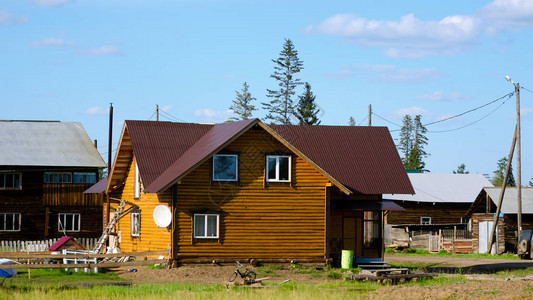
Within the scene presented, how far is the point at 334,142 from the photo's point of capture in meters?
40.4

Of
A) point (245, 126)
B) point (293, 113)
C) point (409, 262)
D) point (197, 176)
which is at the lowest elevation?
point (409, 262)

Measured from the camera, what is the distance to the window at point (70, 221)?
185 ft

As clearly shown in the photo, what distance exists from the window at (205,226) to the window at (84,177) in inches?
970

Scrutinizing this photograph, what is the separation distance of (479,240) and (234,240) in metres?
25.2

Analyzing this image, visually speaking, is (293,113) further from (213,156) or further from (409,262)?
(213,156)

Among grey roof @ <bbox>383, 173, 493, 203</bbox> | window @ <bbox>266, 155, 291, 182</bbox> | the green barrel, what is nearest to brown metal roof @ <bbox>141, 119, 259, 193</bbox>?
window @ <bbox>266, 155, 291, 182</bbox>

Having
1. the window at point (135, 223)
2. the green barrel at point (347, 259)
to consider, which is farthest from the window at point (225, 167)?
the green barrel at point (347, 259)

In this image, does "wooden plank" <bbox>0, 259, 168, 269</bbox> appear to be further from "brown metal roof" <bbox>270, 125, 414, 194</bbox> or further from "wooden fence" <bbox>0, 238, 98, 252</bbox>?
"wooden fence" <bbox>0, 238, 98, 252</bbox>

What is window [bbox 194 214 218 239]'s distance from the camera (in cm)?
3441

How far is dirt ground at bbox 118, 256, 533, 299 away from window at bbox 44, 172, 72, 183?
23.3m

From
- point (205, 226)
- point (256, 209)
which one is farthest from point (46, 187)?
point (256, 209)

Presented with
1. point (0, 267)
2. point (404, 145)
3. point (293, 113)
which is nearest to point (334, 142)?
point (0, 267)

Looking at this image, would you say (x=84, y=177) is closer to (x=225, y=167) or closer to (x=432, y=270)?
(x=225, y=167)

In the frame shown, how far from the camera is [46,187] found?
55625 mm
